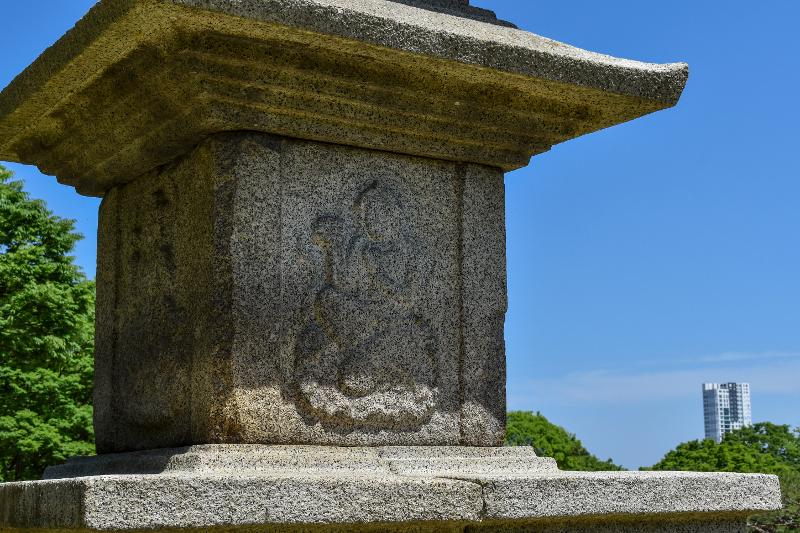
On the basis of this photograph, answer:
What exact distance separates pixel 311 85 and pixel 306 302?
0.84 meters

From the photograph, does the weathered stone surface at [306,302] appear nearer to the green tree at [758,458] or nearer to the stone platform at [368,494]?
the stone platform at [368,494]

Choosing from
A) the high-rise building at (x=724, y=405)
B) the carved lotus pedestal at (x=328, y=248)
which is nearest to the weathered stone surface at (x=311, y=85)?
the carved lotus pedestal at (x=328, y=248)

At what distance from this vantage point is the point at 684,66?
4766 millimetres

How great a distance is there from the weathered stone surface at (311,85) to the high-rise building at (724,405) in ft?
243

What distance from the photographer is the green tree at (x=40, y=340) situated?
1930 centimetres

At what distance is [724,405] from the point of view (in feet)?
284

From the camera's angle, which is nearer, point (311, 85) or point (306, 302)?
point (311, 85)

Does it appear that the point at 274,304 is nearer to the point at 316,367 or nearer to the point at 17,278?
the point at 316,367

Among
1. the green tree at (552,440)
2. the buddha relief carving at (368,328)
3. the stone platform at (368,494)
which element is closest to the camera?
the stone platform at (368,494)

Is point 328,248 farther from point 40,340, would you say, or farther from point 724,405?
point 724,405

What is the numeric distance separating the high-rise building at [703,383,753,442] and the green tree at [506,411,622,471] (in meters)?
53.7

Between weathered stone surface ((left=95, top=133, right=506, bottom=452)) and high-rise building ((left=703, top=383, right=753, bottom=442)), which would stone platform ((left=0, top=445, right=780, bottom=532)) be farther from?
high-rise building ((left=703, top=383, right=753, bottom=442))

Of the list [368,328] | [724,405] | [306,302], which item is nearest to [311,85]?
[306,302]

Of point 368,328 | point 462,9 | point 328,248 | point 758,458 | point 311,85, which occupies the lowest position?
point 758,458
